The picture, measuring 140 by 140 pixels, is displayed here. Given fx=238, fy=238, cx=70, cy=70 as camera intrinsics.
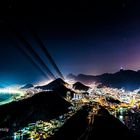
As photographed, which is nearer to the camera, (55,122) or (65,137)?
(65,137)

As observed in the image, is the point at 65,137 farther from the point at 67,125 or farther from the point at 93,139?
the point at 67,125

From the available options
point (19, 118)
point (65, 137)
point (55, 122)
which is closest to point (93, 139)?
point (65, 137)

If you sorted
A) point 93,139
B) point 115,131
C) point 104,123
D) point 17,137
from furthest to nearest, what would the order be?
point 104,123, point 115,131, point 93,139, point 17,137

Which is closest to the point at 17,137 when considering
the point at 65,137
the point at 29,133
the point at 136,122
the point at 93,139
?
the point at 29,133

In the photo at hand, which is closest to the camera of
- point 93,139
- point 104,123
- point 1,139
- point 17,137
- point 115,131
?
point 1,139

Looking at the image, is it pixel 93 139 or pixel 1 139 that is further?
pixel 93 139

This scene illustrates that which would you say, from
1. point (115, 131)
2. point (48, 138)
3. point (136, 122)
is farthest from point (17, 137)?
point (136, 122)

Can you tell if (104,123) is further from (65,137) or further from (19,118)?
(19,118)

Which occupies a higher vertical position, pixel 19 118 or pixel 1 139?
pixel 19 118

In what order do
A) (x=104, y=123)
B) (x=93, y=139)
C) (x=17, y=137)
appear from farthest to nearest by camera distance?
(x=104, y=123), (x=93, y=139), (x=17, y=137)

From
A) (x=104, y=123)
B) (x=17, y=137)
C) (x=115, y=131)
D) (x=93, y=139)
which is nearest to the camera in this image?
(x=17, y=137)
